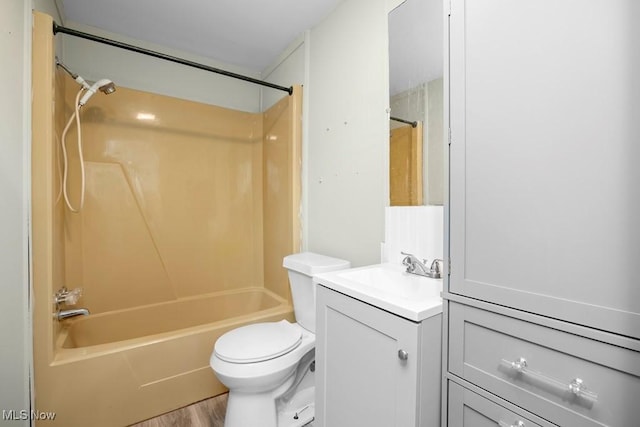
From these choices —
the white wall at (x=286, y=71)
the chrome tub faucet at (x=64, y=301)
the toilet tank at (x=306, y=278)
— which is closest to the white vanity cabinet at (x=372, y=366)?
the toilet tank at (x=306, y=278)

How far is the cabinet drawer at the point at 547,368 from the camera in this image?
0.55 m

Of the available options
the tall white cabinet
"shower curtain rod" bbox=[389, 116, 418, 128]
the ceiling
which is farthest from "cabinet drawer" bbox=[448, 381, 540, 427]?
the ceiling

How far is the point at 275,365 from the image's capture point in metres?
1.38

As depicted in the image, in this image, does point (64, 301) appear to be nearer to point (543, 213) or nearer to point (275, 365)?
point (275, 365)

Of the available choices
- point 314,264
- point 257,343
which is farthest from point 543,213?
point 257,343

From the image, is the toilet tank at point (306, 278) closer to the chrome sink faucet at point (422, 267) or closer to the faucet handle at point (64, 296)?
the chrome sink faucet at point (422, 267)

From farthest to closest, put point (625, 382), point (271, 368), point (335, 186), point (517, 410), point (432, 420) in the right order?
point (335, 186) < point (271, 368) < point (432, 420) < point (517, 410) < point (625, 382)

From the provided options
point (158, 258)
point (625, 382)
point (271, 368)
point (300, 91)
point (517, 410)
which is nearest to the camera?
point (625, 382)

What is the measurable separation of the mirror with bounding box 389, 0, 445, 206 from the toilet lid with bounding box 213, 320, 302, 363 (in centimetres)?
92

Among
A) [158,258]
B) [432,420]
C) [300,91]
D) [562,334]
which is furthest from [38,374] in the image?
[300,91]

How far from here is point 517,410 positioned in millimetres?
676

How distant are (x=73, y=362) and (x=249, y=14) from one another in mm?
2304

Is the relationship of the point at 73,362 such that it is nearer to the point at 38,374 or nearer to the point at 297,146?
the point at 38,374

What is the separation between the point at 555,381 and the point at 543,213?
0.37 metres
